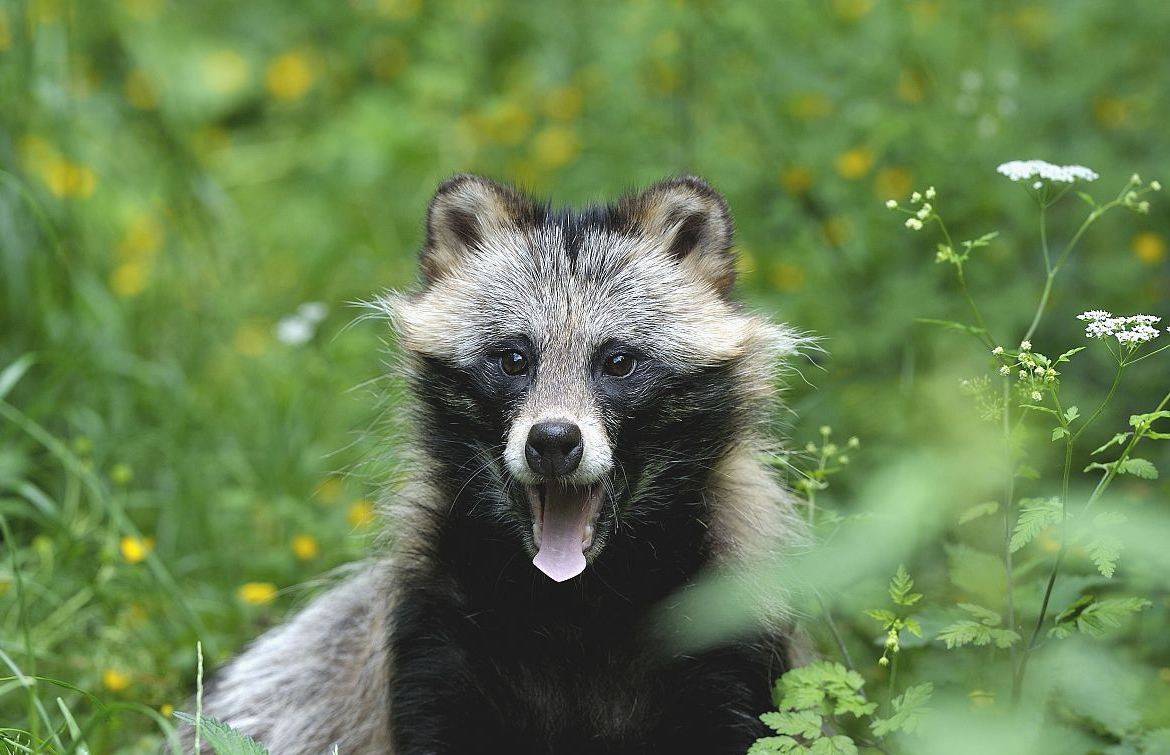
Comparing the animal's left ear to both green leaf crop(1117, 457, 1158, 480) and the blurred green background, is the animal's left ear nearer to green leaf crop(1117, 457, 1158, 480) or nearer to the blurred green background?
the blurred green background

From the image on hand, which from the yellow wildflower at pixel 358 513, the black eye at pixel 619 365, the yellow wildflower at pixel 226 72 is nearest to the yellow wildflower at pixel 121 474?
Answer: the yellow wildflower at pixel 358 513

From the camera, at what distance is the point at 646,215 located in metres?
4.12

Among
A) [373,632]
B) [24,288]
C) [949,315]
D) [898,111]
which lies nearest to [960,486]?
[373,632]

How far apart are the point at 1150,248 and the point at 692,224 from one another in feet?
9.20

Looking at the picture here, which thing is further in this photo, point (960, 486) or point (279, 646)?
point (279, 646)

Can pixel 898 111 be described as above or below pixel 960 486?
above

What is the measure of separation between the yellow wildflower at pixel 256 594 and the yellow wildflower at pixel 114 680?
0.60m

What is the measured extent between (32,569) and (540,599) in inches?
85.8

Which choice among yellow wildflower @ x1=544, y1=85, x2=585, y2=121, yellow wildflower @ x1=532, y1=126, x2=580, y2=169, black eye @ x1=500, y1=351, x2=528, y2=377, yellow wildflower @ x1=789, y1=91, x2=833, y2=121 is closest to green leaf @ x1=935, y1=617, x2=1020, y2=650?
black eye @ x1=500, y1=351, x2=528, y2=377

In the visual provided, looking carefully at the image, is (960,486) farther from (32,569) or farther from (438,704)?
(32,569)

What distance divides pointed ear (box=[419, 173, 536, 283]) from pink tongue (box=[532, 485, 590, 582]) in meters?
0.85

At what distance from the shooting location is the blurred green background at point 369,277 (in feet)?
16.4

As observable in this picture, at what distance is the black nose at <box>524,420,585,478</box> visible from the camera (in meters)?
3.53

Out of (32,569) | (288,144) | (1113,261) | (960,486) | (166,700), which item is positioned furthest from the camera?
(288,144)
